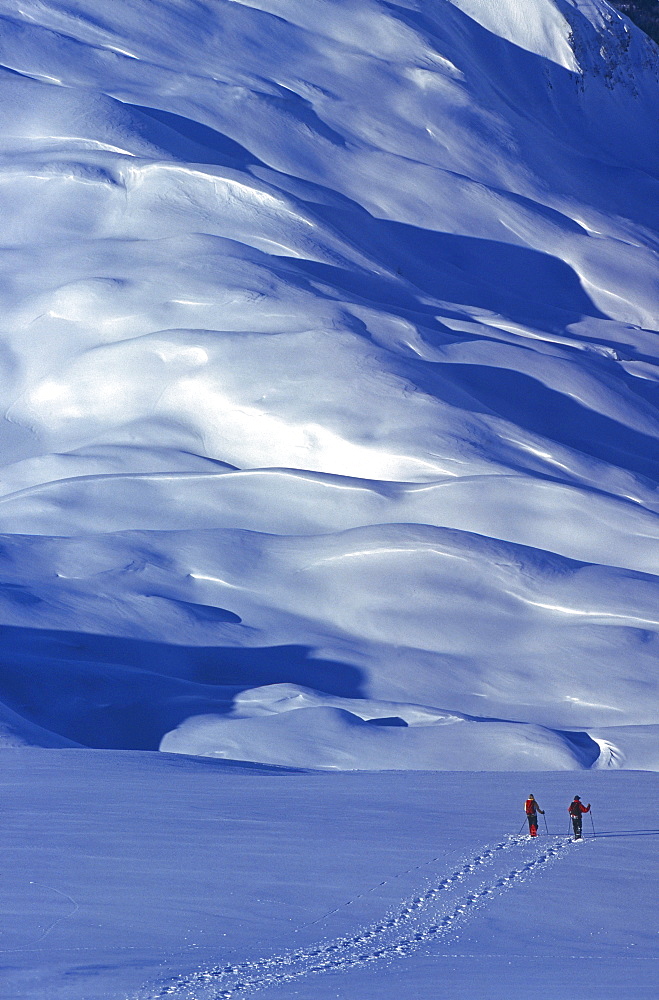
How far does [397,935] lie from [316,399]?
11.3m

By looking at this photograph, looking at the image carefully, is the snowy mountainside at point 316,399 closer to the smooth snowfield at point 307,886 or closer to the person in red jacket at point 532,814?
the smooth snowfield at point 307,886

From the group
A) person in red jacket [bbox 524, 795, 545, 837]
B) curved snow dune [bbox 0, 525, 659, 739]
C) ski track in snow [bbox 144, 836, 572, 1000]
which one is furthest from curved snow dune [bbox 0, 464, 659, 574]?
ski track in snow [bbox 144, 836, 572, 1000]

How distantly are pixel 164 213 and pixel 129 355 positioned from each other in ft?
14.9

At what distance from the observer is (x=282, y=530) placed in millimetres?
14156

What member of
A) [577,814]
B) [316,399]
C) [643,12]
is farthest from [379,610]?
[643,12]

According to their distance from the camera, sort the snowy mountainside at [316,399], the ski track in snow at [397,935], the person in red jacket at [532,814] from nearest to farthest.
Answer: the ski track in snow at [397,935]
the person in red jacket at [532,814]
the snowy mountainside at [316,399]

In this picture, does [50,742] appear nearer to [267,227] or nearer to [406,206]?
[267,227]

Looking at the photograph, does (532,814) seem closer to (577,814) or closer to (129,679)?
(577,814)

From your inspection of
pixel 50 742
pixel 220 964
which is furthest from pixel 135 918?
pixel 50 742

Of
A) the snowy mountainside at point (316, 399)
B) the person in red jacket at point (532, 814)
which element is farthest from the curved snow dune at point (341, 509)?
the person in red jacket at point (532, 814)

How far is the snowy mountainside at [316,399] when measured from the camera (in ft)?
38.1

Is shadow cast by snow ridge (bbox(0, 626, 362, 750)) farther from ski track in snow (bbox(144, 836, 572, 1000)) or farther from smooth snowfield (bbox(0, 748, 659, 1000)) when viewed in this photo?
ski track in snow (bbox(144, 836, 572, 1000))

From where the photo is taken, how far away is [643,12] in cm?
5350

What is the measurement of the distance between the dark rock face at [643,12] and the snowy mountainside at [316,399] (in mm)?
22494
